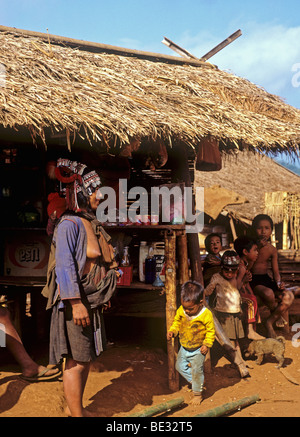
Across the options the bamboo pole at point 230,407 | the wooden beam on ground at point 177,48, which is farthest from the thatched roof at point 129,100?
the bamboo pole at point 230,407

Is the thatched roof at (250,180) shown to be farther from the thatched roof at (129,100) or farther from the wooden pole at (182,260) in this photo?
the wooden pole at (182,260)

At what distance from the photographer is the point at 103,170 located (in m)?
5.68

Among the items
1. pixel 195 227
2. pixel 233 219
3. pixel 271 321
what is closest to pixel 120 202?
pixel 195 227

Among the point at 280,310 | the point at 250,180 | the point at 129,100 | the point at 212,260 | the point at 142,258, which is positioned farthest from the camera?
the point at 250,180

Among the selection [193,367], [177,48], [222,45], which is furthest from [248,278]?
[177,48]

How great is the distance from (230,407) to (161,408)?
0.62m

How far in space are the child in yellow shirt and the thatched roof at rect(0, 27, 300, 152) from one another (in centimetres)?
167

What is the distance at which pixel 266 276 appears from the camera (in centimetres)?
666

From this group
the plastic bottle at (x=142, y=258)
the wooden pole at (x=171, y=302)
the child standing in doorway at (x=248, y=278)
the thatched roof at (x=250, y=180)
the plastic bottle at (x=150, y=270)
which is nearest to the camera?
the wooden pole at (x=171, y=302)

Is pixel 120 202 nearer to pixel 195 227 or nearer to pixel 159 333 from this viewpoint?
pixel 195 227

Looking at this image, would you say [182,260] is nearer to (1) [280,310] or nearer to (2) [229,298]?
(2) [229,298]

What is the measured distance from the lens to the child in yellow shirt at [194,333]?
425 cm

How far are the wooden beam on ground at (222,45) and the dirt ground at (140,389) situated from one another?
541cm

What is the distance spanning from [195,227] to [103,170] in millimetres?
1384
